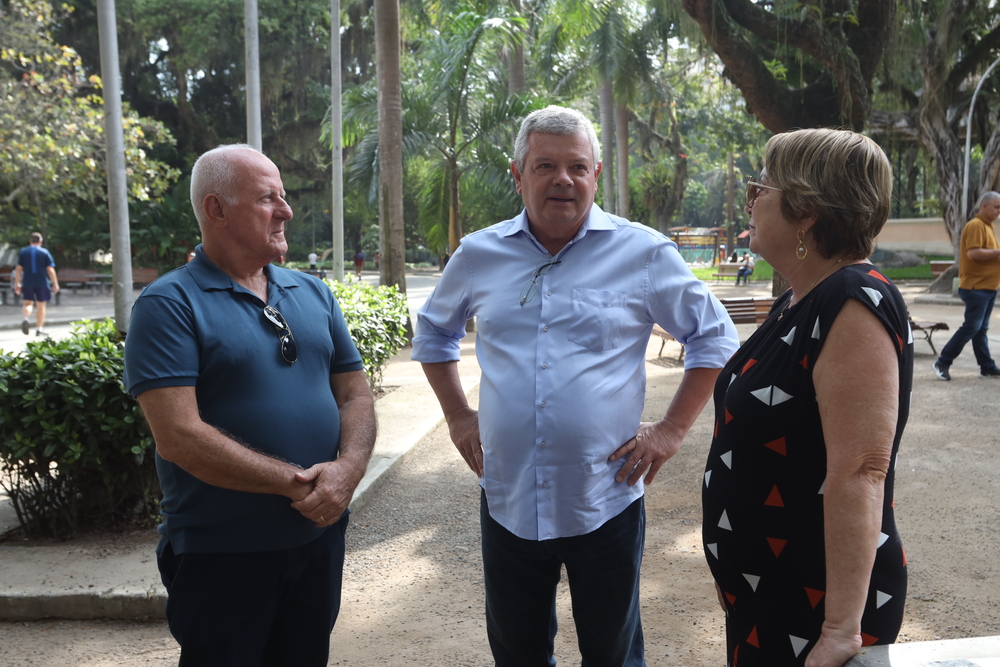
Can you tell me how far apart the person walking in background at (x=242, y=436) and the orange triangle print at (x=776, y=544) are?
1198mm

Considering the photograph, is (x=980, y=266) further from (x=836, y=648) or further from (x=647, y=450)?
(x=836, y=648)

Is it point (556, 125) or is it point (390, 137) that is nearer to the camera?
point (556, 125)

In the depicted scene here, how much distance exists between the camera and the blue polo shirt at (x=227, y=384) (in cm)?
215

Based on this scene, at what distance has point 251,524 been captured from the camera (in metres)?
2.26

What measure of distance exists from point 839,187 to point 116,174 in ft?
16.5

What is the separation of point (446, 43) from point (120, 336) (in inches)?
443

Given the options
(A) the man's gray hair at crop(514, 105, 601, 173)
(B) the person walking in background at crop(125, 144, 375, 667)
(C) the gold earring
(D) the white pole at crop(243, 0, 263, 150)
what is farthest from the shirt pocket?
(D) the white pole at crop(243, 0, 263, 150)

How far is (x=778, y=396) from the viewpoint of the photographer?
183cm

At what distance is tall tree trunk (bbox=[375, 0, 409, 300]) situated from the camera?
12109 millimetres

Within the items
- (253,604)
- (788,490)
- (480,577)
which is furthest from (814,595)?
(480,577)

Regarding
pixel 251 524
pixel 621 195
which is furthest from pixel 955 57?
pixel 251 524

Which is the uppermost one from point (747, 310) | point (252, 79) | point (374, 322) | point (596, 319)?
point (252, 79)

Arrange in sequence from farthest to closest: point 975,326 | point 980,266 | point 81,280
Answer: point 81,280 → point 975,326 → point 980,266

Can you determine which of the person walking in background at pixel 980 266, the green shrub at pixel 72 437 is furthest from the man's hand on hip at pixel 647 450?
the person walking in background at pixel 980 266
